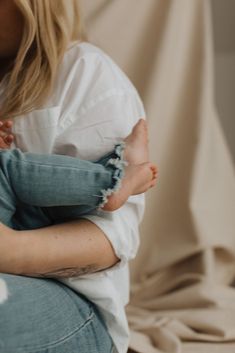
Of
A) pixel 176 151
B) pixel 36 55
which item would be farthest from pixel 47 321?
pixel 176 151

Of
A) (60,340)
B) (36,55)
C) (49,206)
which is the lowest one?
(60,340)

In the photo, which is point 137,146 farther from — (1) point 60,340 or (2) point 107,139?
(1) point 60,340

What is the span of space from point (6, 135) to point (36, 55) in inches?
5.8

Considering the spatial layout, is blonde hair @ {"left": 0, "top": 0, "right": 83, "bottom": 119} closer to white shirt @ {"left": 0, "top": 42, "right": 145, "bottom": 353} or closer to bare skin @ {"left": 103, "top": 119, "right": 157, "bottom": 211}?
white shirt @ {"left": 0, "top": 42, "right": 145, "bottom": 353}

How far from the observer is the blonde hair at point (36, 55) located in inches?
41.8

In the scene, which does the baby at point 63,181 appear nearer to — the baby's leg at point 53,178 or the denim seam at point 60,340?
the baby's leg at point 53,178

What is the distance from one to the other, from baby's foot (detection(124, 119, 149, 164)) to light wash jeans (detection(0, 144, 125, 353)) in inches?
1.0

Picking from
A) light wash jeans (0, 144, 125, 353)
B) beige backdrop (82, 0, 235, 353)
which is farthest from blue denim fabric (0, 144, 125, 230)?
beige backdrop (82, 0, 235, 353)

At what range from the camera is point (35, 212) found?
103 centimetres

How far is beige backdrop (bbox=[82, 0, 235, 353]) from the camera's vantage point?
1477mm

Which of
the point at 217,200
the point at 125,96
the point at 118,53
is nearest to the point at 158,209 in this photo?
the point at 217,200

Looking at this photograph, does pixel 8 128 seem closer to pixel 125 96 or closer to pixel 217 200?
pixel 125 96

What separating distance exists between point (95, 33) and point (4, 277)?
2.34ft

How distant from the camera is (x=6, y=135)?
1034 millimetres
